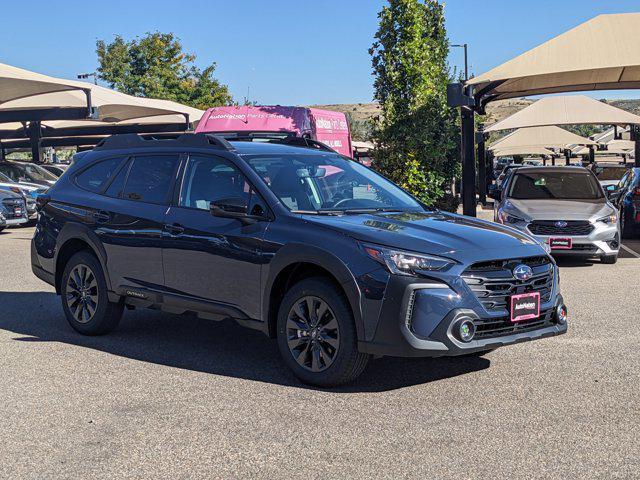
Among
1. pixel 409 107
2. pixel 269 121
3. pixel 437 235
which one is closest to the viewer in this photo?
pixel 437 235

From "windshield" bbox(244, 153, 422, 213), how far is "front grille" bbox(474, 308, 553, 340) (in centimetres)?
144

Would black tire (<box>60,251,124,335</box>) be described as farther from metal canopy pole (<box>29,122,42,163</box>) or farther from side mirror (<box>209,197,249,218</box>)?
metal canopy pole (<box>29,122,42,163</box>)

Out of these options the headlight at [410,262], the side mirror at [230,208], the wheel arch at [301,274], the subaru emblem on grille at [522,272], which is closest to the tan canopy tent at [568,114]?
the subaru emblem on grille at [522,272]

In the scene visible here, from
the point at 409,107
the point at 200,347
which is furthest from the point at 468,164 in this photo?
the point at 200,347

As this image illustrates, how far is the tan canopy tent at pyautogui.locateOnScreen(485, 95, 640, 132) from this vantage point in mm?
26516

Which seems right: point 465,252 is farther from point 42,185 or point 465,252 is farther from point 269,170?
point 42,185

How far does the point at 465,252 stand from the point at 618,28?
42.7 feet

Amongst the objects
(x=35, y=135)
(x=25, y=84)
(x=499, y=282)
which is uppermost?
(x=25, y=84)

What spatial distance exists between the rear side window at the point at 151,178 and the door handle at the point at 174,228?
297 millimetres

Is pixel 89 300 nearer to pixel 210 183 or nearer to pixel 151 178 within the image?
pixel 151 178

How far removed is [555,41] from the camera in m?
17.1

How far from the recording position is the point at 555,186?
47.5 ft

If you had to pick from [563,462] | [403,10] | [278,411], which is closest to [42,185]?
[403,10]

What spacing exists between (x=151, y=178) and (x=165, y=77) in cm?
5295
